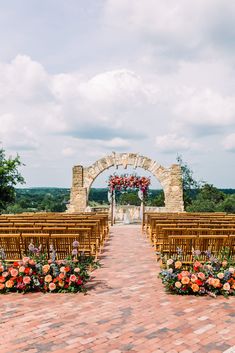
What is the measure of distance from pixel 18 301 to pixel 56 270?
2.65ft

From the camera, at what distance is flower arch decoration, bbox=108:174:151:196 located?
19062 mm

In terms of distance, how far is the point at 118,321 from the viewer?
14.2 ft

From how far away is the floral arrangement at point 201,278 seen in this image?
18.0ft

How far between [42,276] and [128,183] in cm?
1361

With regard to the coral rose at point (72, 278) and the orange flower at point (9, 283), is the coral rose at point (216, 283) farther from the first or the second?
the orange flower at point (9, 283)

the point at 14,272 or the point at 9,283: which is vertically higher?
the point at 14,272

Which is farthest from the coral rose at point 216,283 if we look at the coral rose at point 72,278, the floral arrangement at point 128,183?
the floral arrangement at point 128,183

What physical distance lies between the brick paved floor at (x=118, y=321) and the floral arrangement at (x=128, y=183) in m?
12.9

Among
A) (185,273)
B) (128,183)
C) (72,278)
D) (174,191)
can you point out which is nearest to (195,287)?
(185,273)

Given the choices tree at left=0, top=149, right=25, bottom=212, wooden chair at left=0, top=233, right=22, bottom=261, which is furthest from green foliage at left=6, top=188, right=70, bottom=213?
wooden chair at left=0, top=233, right=22, bottom=261

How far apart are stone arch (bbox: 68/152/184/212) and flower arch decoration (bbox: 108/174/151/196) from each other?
207 centimetres

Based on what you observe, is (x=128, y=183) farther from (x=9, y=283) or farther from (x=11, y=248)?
(x=9, y=283)

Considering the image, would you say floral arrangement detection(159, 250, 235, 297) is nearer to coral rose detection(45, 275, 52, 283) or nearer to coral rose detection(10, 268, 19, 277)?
coral rose detection(45, 275, 52, 283)

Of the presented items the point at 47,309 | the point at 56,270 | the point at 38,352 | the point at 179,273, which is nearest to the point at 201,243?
the point at 179,273
